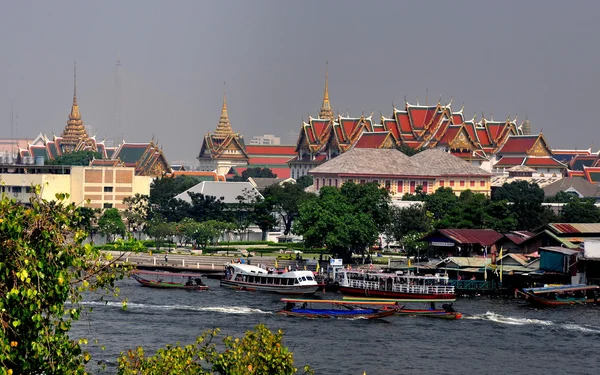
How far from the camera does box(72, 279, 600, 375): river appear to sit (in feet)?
122

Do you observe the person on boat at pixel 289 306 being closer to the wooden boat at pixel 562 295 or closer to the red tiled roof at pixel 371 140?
the wooden boat at pixel 562 295

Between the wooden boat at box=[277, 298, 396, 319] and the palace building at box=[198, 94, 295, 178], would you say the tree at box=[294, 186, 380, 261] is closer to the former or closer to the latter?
the wooden boat at box=[277, 298, 396, 319]

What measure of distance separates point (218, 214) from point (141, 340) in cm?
4445

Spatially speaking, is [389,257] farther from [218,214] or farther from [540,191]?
[540,191]

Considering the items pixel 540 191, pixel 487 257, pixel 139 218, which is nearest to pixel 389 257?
pixel 487 257

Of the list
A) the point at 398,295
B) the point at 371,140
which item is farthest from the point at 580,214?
the point at 371,140

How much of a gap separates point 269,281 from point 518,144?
8191 cm

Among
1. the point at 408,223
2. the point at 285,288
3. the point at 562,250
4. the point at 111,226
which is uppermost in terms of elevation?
the point at 408,223

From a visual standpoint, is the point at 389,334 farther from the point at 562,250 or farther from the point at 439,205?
the point at 439,205

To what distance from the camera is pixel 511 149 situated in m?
133

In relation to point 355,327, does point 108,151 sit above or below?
above

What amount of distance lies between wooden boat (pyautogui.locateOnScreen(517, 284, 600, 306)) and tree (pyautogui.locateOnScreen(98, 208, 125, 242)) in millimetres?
31723

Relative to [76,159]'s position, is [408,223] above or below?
below

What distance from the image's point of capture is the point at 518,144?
133000mm
